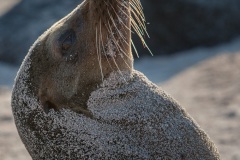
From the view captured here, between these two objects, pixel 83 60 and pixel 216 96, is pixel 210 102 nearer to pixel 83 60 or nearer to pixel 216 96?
pixel 216 96

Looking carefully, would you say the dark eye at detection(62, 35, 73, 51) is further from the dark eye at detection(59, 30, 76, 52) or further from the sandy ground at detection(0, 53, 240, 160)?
the sandy ground at detection(0, 53, 240, 160)

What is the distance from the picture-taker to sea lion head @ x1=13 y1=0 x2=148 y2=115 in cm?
352

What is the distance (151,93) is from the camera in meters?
3.60

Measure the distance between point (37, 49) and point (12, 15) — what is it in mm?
9285

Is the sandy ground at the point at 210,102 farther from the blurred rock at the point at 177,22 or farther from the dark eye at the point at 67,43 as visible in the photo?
the dark eye at the point at 67,43

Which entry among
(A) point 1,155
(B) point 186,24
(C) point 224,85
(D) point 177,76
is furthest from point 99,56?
(B) point 186,24

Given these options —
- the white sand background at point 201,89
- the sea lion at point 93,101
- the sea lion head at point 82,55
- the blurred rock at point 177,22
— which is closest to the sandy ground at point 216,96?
the white sand background at point 201,89

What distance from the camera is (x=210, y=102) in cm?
948

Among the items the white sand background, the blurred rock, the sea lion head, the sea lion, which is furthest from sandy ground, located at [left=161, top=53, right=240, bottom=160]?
the sea lion head

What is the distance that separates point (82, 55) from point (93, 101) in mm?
241

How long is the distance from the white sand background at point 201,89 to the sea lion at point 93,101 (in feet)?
12.1

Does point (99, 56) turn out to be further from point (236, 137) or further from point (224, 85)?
point (224, 85)

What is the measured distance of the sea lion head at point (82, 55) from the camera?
352 centimetres

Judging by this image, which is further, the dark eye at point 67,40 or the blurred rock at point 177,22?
the blurred rock at point 177,22
